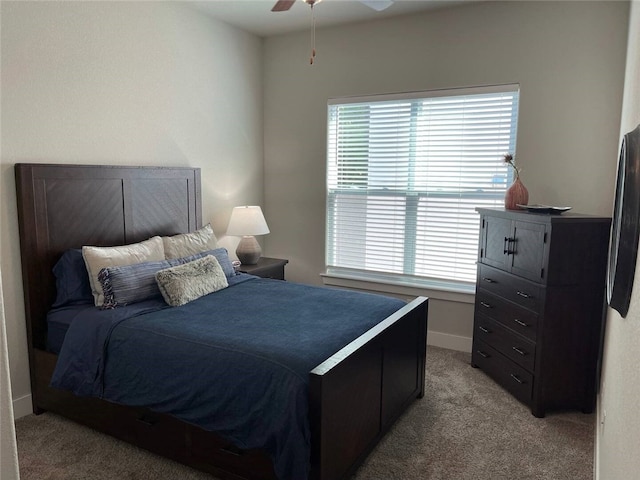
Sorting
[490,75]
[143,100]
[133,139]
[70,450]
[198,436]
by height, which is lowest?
[70,450]

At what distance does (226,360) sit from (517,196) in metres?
2.35

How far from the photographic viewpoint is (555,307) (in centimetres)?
286

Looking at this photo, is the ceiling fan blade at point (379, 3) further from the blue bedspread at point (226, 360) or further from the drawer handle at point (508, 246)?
the blue bedspread at point (226, 360)

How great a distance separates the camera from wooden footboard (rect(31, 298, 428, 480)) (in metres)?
1.98

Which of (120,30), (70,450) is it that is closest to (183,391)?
(70,450)

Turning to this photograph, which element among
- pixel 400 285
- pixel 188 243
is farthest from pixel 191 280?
pixel 400 285

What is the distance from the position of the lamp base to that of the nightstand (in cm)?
7

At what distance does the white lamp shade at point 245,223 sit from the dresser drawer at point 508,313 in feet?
6.30

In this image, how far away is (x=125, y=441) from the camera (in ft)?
8.31

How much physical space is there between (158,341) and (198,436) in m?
0.50

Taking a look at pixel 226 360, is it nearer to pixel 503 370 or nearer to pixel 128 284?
pixel 128 284

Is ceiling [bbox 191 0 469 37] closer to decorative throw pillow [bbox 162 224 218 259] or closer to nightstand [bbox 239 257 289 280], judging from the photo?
decorative throw pillow [bbox 162 224 218 259]

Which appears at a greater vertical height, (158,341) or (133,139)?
(133,139)

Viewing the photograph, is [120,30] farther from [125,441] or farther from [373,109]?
[125,441]
